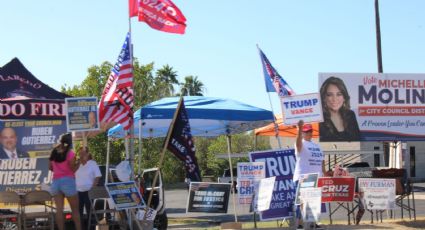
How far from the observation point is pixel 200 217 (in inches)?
750

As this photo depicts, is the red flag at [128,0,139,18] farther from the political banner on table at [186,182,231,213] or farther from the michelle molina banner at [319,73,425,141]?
the michelle molina banner at [319,73,425,141]

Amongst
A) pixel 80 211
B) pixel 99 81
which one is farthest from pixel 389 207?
pixel 99 81

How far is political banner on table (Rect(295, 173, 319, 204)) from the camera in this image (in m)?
10.5

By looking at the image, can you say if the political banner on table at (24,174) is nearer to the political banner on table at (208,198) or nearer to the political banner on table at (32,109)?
the political banner on table at (32,109)

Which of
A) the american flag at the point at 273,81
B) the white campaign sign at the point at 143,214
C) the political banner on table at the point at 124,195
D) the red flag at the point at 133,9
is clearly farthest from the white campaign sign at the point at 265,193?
the red flag at the point at 133,9

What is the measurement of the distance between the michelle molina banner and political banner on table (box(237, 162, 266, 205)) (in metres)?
8.24

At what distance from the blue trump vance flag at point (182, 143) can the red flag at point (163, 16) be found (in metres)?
1.52

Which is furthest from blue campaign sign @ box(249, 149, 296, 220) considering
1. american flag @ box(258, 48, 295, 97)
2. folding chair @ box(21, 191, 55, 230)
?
folding chair @ box(21, 191, 55, 230)

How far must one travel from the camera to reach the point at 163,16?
1184 centimetres

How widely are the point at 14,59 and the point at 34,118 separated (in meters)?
2.52

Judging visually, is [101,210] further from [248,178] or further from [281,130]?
[281,130]

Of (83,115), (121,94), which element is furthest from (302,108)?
(83,115)

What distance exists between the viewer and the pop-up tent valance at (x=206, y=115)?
46.3ft

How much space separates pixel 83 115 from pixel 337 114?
11.0 m
